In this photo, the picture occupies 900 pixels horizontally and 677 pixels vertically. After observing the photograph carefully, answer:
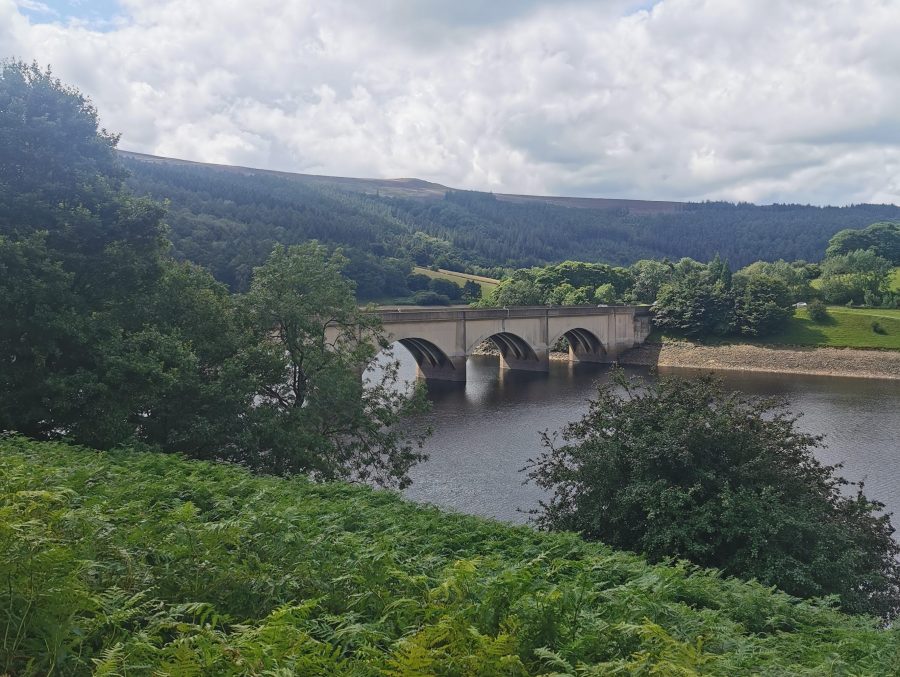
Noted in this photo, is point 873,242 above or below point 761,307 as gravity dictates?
above

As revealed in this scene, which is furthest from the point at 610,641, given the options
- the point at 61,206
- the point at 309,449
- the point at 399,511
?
the point at 61,206

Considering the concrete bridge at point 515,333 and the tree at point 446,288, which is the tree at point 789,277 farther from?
the tree at point 446,288

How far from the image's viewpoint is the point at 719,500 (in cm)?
1644

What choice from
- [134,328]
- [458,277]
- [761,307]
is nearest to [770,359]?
[761,307]

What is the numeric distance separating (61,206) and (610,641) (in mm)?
18579

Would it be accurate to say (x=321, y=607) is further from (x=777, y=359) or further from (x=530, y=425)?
(x=777, y=359)

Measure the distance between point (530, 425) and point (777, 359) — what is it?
4217cm

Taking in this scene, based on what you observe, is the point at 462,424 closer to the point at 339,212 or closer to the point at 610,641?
the point at 610,641

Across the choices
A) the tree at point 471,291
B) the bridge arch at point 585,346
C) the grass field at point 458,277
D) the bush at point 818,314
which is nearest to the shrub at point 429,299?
the tree at point 471,291

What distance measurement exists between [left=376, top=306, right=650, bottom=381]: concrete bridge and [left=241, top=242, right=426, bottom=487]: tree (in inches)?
834

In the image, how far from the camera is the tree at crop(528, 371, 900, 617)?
1497cm

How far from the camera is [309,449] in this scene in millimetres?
21797

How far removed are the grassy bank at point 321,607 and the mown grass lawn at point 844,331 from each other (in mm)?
71365

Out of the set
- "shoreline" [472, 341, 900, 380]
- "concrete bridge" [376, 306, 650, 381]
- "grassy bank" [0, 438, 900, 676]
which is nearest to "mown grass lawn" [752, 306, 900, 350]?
"shoreline" [472, 341, 900, 380]
